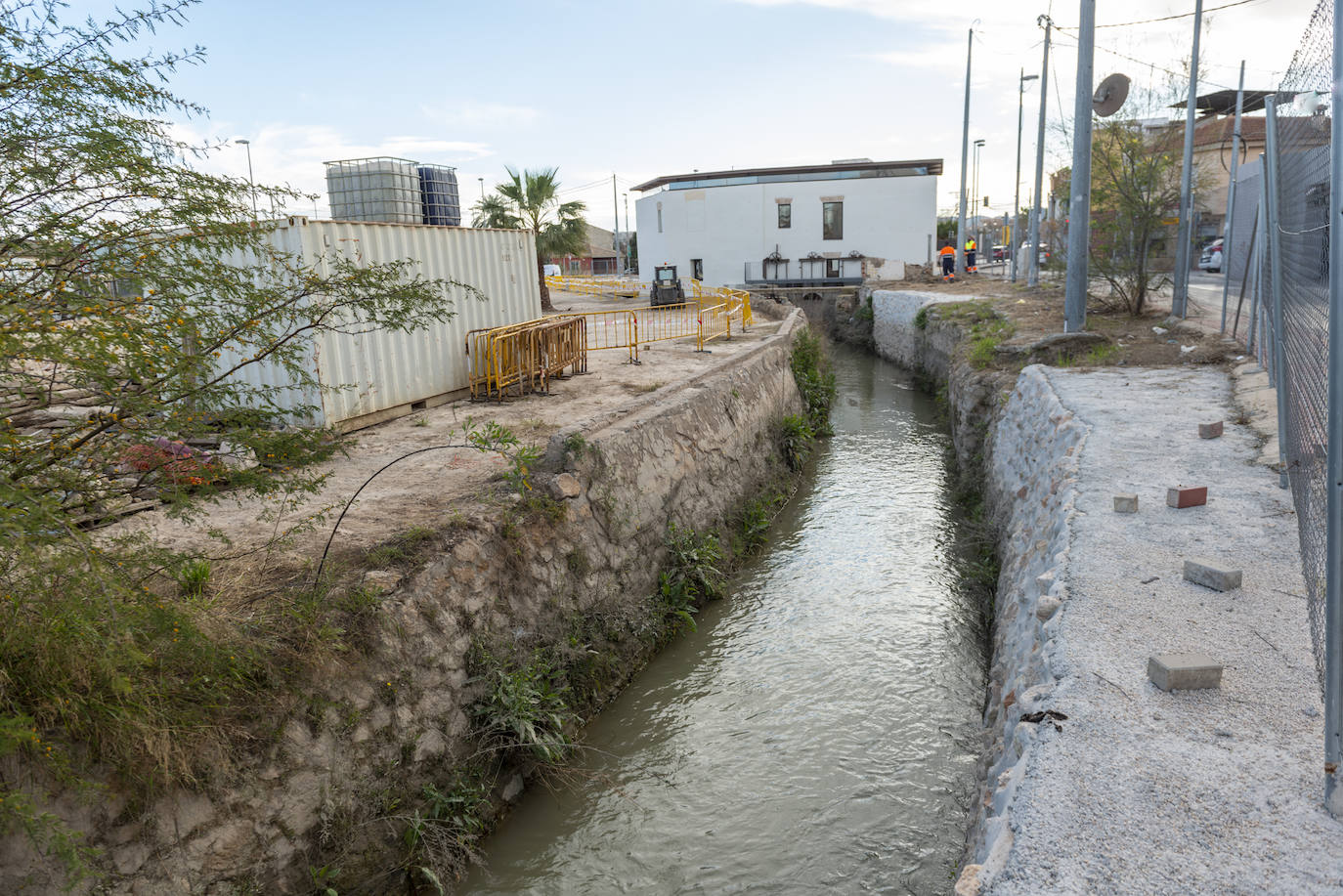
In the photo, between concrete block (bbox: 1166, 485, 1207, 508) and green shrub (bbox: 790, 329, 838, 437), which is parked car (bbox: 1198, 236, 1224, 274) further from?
concrete block (bbox: 1166, 485, 1207, 508)

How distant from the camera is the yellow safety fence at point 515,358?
473 inches

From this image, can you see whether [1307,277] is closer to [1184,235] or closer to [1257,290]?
[1257,290]

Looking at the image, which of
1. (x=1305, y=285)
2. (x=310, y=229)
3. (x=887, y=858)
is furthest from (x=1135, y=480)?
(x=310, y=229)

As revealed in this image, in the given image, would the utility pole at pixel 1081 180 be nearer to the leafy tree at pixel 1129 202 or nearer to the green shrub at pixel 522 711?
the leafy tree at pixel 1129 202

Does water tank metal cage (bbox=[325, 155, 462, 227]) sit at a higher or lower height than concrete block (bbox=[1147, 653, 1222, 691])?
higher

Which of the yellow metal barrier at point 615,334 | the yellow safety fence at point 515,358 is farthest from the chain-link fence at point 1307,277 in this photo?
the yellow metal barrier at point 615,334

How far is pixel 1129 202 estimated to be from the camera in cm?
1573

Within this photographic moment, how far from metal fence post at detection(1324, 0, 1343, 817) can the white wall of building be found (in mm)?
38436

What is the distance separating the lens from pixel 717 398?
12234mm

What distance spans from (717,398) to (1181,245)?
964 cm

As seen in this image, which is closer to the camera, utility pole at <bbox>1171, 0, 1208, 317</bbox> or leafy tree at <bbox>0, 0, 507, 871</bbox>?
leafy tree at <bbox>0, 0, 507, 871</bbox>

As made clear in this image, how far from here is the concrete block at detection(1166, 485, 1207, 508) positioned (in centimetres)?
602

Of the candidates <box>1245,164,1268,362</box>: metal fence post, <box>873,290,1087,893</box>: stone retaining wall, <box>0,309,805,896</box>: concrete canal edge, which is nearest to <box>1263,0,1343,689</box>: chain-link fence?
<box>873,290,1087,893</box>: stone retaining wall

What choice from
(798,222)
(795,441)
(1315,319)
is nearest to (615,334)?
(795,441)
